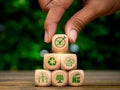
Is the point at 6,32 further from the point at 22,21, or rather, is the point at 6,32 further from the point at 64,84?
the point at 64,84

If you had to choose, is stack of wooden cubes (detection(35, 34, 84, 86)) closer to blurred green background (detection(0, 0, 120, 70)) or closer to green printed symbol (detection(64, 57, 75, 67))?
green printed symbol (detection(64, 57, 75, 67))

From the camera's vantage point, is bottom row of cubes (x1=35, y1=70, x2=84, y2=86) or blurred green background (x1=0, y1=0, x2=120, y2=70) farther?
blurred green background (x1=0, y1=0, x2=120, y2=70)

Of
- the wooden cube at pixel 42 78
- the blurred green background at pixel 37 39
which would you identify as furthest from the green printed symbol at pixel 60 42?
the blurred green background at pixel 37 39

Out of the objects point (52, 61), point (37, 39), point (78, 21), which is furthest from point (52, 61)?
point (37, 39)

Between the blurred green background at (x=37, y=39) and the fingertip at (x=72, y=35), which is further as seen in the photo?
the blurred green background at (x=37, y=39)

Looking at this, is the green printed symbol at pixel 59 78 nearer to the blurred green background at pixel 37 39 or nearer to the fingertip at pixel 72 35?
the fingertip at pixel 72 35

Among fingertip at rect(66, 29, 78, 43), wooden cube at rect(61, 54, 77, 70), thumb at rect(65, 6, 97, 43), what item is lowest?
wooden cube at rect(61, 54, 77, 70)

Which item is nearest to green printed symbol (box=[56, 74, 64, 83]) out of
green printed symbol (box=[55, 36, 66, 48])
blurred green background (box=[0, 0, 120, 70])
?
green printed symbol (box=[55, 36, 66, 48])
